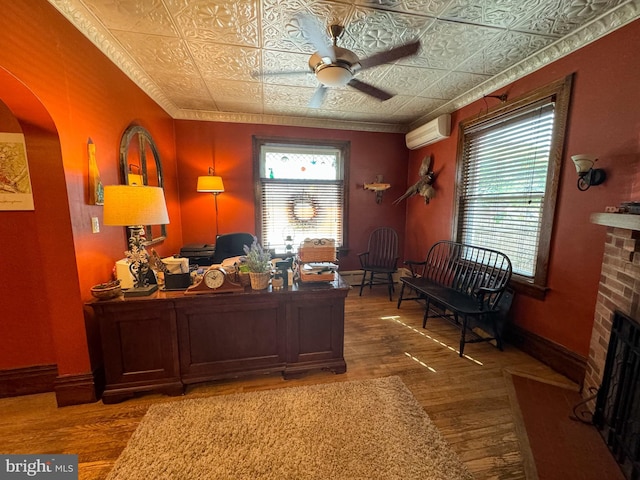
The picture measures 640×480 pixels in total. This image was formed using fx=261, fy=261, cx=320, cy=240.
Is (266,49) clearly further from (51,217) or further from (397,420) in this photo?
(397,420)

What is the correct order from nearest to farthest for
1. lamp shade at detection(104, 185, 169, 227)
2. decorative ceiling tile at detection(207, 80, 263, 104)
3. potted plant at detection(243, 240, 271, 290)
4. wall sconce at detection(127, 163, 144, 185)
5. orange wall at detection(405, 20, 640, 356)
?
lamp shade at detection(104, 185, 169, 227), orange wall at detection(405, 20, 640, 356), potted plant at detection(243, 240, 271, 290), wall sconce at detection(127, 163, 144, 185), decorative ceiling tile at detection(207, 80, 263, 104)

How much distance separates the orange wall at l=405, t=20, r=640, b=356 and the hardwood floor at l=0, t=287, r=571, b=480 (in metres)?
0.48

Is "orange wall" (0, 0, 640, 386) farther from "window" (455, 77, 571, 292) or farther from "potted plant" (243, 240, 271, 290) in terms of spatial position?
"potted plant" (243, 240, 271, 290)

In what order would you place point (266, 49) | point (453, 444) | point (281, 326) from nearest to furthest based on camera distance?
point (453, 444) → point (281, 326) → point (266, 49)

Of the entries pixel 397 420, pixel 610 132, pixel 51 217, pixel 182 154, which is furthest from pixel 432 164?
pixel 51 217

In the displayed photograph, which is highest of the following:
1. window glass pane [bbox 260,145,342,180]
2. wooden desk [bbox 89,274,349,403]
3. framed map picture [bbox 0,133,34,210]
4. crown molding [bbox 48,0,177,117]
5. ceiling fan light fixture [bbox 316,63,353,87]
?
crown molding [bbox 48,0,177,117]

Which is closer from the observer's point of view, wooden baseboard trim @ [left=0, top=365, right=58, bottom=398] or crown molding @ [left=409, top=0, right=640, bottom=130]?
crown molding @ [left=409, top=0, right=640, bottom=130]

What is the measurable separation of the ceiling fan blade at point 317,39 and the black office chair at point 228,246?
210cm

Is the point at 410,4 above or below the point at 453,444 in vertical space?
above

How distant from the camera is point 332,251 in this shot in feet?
7.56

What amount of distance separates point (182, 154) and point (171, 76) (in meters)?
1.29

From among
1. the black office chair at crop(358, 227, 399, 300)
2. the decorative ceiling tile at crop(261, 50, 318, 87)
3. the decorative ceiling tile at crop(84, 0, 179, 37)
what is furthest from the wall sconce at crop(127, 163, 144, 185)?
the black office chair at crop(358, 227, 399, 300)

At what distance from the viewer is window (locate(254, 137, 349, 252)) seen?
13.5 ft

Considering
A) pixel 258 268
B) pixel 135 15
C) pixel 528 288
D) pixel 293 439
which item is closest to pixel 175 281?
pixel 258 268
